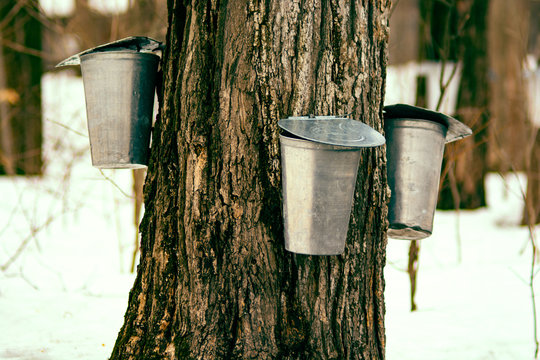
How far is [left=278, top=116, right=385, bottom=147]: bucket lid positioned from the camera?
164 centimetres

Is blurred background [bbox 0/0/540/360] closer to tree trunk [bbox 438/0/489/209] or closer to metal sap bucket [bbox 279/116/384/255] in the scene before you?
tree trunk [bbox 438/0/489/209]

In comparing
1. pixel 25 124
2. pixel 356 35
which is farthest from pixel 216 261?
pixel 25 124

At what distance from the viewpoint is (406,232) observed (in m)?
2.26

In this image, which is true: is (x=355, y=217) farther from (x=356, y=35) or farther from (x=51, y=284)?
(x=51, y=284)

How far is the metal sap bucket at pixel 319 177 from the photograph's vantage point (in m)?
1.66

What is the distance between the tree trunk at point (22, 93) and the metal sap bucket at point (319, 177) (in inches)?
294

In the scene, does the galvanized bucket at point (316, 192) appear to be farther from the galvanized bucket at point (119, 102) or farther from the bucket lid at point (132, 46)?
the bucket lid at point (132, 46)

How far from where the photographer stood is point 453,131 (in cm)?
231

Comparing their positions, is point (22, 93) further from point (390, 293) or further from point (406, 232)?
point (406, 232)

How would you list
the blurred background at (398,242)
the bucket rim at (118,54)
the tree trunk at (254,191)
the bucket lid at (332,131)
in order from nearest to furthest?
the bucket lid at (332,131), the tree trunk at (254,191), the bucket rim at (118,54), the blurred background at (398,242)

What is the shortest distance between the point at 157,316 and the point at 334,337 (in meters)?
0.66

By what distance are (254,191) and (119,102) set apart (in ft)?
2.20

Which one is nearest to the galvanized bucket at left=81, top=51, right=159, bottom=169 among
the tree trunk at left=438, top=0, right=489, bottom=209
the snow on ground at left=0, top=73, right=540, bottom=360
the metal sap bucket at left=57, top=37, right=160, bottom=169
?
the metal sap bucket at left=57, top=37, right=160, bottom=169

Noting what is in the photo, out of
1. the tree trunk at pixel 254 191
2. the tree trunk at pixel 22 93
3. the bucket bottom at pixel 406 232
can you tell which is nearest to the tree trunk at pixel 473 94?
the bucket bottom at pixel 406 232
